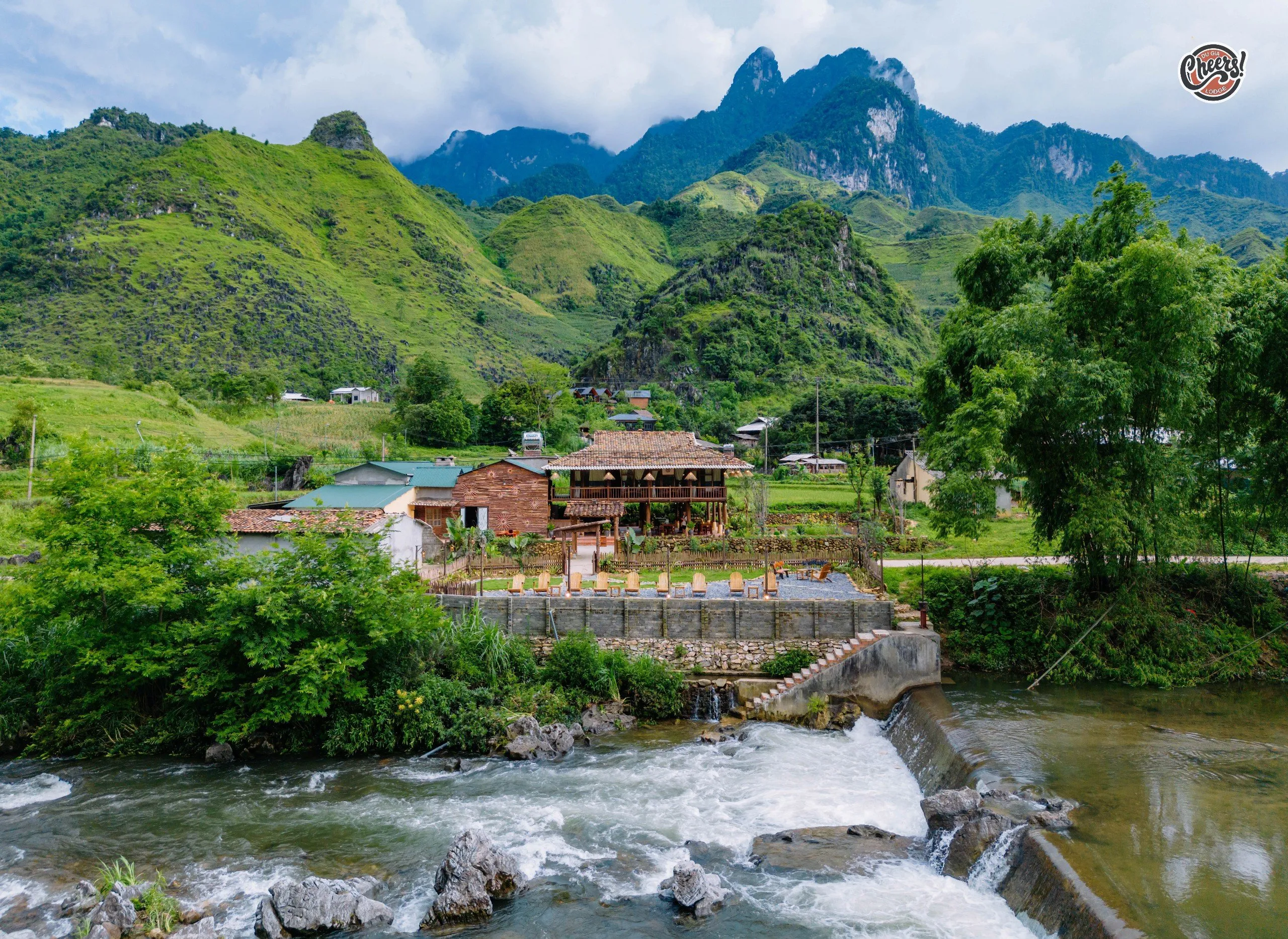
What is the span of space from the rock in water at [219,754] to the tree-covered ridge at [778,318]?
9381 cm

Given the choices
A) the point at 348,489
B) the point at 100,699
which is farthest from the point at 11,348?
the point at 100,699

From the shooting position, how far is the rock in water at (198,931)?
11844mm

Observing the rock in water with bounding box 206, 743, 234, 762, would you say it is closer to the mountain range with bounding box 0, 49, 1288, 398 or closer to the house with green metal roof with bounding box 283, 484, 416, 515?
the house with green metal roof with bounding box 283, 484, 416, 515

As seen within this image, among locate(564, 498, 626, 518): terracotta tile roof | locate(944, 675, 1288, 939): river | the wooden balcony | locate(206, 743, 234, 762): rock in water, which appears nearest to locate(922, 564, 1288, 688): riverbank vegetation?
locate(944, 675, 1288, 939): river

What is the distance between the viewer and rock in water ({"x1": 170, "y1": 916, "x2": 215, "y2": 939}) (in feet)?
38.9

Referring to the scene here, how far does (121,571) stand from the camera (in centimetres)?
1894

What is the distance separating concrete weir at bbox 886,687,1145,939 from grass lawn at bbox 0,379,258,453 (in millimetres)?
51297

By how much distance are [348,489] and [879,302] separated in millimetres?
114347

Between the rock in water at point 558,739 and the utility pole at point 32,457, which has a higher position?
the utility pole at point 32,457

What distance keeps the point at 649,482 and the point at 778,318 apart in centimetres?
8603

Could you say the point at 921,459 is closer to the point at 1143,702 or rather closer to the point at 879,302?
the point at 1143,702

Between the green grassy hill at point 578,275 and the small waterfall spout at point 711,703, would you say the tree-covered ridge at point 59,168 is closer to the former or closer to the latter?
the green grassy hill at point 578,275

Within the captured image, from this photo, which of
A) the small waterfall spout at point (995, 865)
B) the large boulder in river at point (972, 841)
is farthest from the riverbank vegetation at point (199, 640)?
the small waterfall spout at point (995, 865)

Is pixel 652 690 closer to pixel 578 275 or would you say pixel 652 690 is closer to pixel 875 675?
pixel 875 675
